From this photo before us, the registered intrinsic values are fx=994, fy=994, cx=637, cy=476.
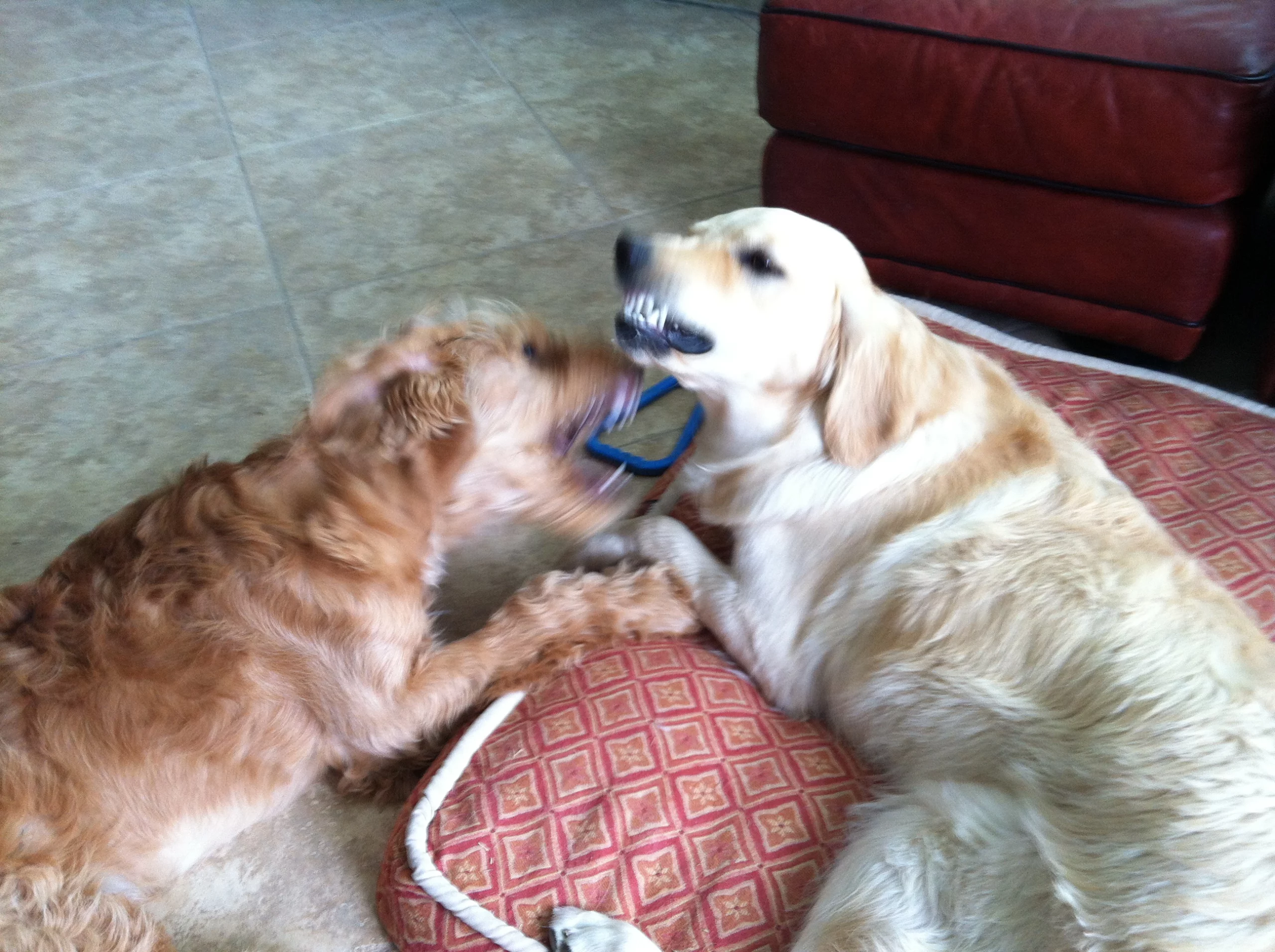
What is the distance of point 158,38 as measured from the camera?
4855 millimetres

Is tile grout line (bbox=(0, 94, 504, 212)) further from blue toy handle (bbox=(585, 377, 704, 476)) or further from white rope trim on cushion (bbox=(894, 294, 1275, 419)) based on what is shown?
white rope trim on cushion (bbox=(894, 294, 1275, 419))

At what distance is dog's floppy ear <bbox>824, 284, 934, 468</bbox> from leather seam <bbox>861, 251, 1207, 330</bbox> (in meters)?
1.23

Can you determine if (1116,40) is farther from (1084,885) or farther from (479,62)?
(479,62)

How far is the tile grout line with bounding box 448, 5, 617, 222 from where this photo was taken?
3570mm

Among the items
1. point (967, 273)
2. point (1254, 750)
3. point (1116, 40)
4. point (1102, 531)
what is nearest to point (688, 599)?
point (1102, 531)

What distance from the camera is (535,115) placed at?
13.3 ft

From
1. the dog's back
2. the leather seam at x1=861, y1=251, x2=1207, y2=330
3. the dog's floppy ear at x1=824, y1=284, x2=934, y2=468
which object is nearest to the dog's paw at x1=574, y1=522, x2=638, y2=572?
the dog's back

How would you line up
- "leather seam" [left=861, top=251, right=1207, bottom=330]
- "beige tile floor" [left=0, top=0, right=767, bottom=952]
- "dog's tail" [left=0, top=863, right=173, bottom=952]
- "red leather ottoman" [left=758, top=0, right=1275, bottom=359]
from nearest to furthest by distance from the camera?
1. "dog's tail" [left=0, top=863, right=173, bottom=952]
2. "red leather ottoman" [left=758, top=0, right=1275, bottom=359]
3. "beige tile floor" [left=0, top=0, right=767, bottom=952]
4. "leather seam" [left=861, top=251, right=1207, bottom=330]

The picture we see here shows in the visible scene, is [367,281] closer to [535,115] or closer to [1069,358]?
[535,115]

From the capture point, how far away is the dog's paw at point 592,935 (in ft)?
5.07

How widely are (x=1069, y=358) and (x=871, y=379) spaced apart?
4.14 ft

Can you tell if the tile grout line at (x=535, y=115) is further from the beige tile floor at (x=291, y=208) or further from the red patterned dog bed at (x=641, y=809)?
the red patterned dog bed at (x=641, y=809)

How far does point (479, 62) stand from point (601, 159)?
111cm

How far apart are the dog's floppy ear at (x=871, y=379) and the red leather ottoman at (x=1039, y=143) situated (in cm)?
109
